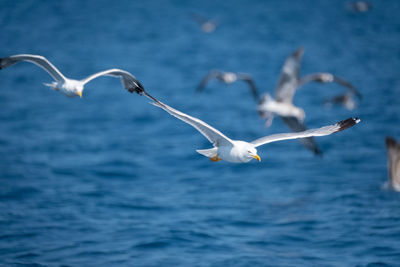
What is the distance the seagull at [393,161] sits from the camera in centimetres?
1162

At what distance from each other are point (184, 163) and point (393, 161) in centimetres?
670

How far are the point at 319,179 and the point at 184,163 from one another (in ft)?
13.1

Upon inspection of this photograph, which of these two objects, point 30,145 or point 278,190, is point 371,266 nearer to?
point 278,190

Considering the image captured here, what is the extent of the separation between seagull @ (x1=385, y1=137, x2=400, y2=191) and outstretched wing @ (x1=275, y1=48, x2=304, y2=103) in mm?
2854

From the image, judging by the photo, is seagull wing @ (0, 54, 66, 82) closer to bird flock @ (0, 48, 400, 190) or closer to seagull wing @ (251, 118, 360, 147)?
bird flock @ (0, 48, 400, 190)

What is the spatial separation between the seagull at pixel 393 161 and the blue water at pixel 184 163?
2.09ft

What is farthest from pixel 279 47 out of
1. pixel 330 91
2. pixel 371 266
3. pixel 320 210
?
pixel 371 266

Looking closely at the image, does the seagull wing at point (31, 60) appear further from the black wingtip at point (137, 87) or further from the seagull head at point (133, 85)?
the black wingtip at point (137, 87)

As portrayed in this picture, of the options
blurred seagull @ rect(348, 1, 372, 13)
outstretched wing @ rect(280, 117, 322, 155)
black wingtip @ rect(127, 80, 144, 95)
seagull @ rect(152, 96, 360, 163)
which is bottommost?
seagull @ rect(152, 96, 360, 163)

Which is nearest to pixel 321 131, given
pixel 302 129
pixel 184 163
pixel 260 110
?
pixel 302 129

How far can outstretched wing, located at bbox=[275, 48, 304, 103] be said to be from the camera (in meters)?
13.8

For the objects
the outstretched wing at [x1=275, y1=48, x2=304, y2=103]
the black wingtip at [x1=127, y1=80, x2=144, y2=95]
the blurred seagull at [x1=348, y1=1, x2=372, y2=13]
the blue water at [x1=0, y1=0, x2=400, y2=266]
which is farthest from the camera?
the blurred seagull at [x1=348, y1=1, x2=372, y2=13]

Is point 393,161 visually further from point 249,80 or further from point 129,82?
point 249,80

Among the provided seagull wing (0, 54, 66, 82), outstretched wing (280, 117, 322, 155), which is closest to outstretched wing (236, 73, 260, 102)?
outstretched wing (280, 117, 322, 155)
